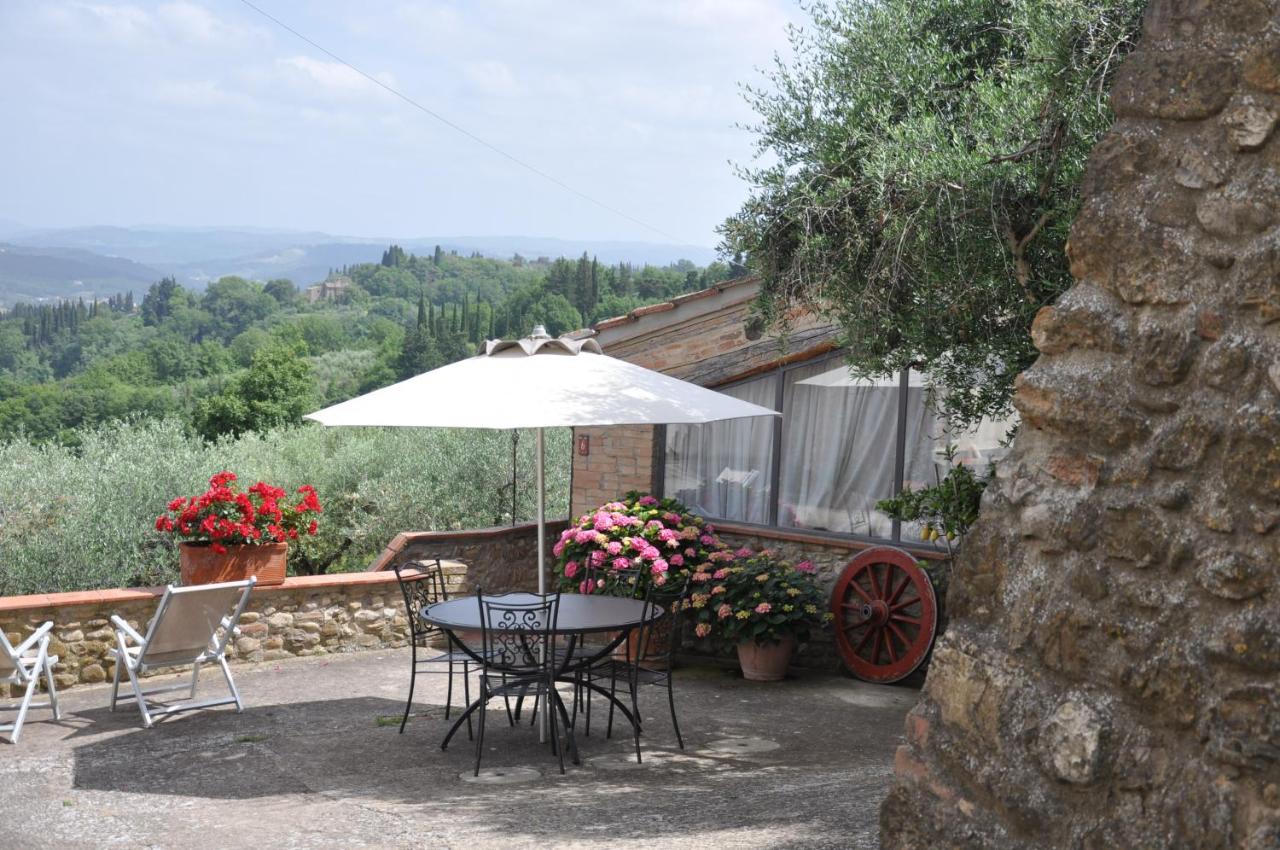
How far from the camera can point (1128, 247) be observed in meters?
2.70

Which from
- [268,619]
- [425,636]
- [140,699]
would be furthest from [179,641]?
[425,636]

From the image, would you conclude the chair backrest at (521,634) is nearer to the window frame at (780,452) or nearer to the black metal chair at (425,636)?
the black metal chair at (425,636)

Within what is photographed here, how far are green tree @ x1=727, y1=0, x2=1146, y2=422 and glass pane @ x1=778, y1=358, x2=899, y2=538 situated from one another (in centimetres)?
229

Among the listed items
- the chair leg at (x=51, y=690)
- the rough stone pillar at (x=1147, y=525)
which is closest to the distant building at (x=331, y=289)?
the chair leg at (x=51, y=690)

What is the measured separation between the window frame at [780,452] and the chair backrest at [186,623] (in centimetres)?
392

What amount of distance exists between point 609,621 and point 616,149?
26979 millimetres

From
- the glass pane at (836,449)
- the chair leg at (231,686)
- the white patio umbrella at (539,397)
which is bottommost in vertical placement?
the chair leg at (231,686)

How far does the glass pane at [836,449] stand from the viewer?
8.99m

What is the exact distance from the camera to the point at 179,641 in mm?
6918

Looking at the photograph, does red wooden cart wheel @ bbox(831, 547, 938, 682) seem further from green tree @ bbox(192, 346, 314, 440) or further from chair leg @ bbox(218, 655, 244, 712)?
green tree @ bbox(192, 346, 314, 440)

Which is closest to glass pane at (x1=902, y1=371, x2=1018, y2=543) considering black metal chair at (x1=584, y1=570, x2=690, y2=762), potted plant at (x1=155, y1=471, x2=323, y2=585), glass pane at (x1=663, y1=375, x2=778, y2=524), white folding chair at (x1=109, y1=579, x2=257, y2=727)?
glass pane at (x1=663, y1=375, x2=778, y2=524)

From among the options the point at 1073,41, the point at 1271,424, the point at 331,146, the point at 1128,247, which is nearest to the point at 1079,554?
the point at 1271,424

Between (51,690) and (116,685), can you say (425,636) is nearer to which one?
(116,685)

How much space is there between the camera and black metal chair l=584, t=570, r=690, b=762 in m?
6.34
